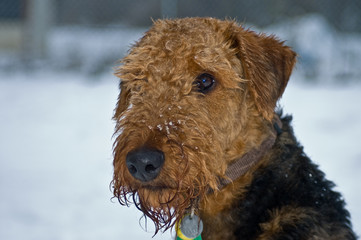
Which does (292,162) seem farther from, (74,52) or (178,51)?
(74,52)

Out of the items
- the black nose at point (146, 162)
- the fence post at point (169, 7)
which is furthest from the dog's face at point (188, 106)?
the fence post at point (169, 7)

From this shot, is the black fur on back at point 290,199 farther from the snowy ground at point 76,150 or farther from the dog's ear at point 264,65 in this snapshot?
the snowy ground at point 76,150

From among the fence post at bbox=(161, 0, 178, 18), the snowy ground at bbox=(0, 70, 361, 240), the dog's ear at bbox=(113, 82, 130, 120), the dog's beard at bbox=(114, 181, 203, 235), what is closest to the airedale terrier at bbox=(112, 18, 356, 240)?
the dog's beard at bbox=(114, 181, 203, 235)

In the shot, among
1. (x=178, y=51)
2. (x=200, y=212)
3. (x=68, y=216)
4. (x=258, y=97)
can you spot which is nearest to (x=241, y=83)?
(x=258, y=97)

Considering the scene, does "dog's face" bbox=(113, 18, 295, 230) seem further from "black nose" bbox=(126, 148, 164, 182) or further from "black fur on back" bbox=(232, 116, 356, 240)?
"black fur on back" bbox=(232, 116, 356, 240)

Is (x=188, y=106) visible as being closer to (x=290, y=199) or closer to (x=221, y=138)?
(x=221, y=138)

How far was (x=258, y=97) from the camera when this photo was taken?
292 cm

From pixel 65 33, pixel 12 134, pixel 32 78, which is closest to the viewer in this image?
pixel 12 134

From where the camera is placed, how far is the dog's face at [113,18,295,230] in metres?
2.47

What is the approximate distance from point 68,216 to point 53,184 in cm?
85

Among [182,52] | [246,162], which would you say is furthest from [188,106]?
[246,162]

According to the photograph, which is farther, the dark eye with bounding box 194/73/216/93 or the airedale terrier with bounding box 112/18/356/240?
the dark eye with bounding box 194/73/216/93

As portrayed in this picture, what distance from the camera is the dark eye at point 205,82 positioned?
288 cm

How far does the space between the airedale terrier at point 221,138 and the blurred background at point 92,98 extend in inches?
13.7
